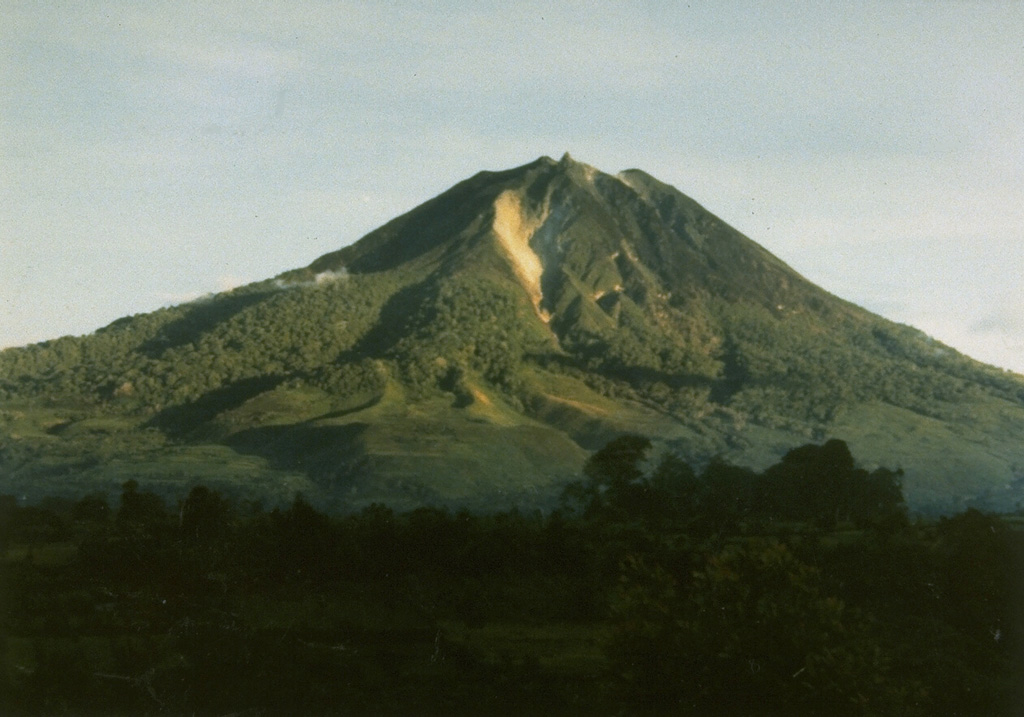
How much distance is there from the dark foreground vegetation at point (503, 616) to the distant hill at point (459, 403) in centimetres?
6043

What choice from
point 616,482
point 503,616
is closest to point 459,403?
point 616,482

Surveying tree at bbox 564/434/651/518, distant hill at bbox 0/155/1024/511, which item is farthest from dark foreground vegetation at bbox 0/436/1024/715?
distant hill at bbox 0/155/1024/511

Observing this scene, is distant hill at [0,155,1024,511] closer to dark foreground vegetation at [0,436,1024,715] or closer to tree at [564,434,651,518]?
Answer: tree at [564,434,651,518]

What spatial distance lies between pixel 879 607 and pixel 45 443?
125674 millimetres

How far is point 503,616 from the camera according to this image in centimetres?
Result: 4628

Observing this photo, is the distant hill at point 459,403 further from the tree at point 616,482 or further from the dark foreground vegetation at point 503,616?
the dark foreground vegetation at point 503,616

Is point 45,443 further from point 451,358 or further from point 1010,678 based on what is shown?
point 1010,678

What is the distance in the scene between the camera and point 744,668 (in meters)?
22.9

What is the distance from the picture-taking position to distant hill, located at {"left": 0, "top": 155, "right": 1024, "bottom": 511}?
126 metres

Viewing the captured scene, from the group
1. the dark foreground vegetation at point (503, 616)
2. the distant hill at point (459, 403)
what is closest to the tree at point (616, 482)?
the dark foreground vegetation at point (503, 616)

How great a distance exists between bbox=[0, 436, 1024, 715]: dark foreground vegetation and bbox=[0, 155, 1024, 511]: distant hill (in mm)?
60429

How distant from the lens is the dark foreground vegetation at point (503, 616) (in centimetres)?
2339

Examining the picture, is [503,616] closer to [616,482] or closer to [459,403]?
[616,482]

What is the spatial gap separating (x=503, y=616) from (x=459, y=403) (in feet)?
363
